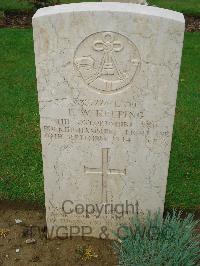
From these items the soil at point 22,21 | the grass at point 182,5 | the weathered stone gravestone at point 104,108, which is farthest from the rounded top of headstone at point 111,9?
the grass at point 182,5

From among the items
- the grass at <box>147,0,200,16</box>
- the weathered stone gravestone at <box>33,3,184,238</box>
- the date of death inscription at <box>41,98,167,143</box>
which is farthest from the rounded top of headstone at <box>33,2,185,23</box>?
the grass at <box>147,0,200,16</box>

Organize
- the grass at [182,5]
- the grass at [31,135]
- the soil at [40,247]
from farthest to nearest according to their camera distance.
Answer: the grass at [182,5], the grass at [31,135], the soil at [40,247]

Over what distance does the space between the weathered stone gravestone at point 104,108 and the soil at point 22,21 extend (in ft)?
24.8

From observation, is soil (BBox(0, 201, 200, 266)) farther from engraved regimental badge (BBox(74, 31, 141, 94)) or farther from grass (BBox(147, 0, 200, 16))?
grass (BBox(147, 0, 200, 16))

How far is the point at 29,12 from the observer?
11.8m

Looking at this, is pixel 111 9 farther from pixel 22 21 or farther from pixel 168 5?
pixel 168 5

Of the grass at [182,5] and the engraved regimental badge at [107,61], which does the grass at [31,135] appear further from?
the grass at [182,5]

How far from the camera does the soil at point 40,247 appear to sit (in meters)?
4.17

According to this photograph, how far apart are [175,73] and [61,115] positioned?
97cm

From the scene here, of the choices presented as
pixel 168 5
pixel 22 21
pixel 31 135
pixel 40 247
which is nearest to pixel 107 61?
pixel 40 247

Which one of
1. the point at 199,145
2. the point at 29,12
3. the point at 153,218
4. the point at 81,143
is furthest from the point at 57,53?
the point at 29,12

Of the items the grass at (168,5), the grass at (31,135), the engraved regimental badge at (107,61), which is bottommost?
the grass at (31,135)

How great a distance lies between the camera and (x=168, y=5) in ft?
40.0

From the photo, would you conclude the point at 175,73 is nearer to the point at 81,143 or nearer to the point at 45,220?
the point at 81,143
